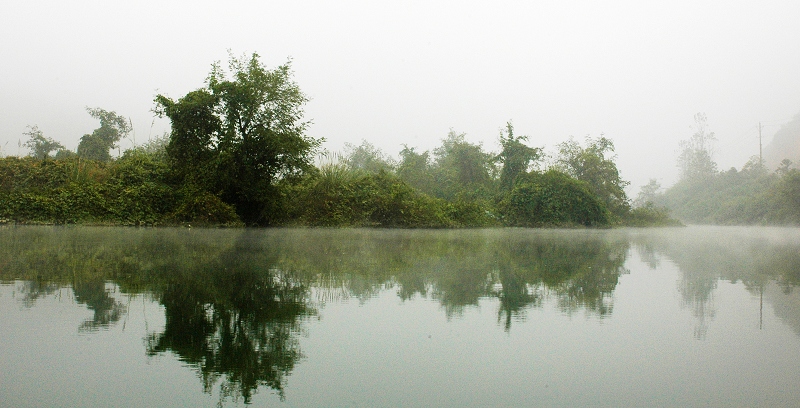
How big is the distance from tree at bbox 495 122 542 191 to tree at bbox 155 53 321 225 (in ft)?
45.7

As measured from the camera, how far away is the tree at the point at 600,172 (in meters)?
30.7

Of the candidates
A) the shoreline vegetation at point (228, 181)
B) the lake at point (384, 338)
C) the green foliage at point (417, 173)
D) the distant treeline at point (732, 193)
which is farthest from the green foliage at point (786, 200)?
the lake at point (384, 338)

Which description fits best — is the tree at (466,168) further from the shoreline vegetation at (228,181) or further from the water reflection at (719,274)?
the water reflection at (719,274)

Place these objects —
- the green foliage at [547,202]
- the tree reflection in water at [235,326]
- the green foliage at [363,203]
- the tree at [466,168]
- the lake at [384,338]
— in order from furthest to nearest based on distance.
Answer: the tree at [466,168] → the green foliage at [547,202] → the green foliage at [363,203] → the tree reflection in water at [235,326] → the lake at [384,338]

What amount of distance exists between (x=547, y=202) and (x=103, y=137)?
962 inches

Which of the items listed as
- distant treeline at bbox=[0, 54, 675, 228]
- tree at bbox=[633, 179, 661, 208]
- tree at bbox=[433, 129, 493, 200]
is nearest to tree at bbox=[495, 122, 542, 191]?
tree at bbox=[433, 129, 493, 200]

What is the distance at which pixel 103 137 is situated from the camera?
32.2 m

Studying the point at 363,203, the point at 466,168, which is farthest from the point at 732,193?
the point at 363,203

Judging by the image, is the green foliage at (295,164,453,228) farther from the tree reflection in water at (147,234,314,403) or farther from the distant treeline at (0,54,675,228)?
the tree reflection in water at (147,234,314,403)

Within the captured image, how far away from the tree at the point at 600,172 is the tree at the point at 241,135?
57.9 feet

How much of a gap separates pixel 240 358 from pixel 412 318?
1.41m

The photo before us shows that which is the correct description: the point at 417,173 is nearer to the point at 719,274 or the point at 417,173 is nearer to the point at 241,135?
the point at 241,135

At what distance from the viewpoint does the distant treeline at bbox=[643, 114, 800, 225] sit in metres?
36.6

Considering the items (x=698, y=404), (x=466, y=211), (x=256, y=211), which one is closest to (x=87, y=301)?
(x=698, y=404)
